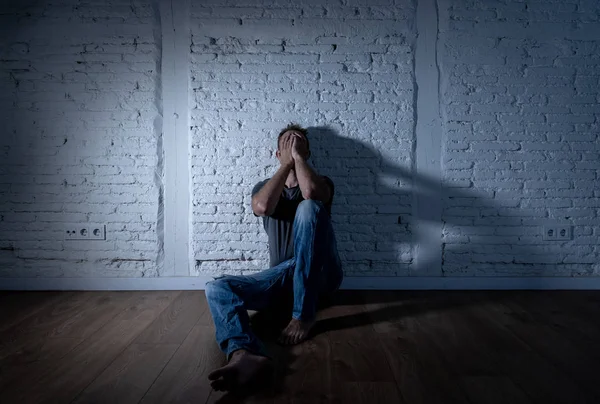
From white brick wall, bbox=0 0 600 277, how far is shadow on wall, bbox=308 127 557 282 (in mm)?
10

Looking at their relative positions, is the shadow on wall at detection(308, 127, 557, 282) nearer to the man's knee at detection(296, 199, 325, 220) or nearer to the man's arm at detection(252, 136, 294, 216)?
the man's arm at detection(252, 136, 294, 216)

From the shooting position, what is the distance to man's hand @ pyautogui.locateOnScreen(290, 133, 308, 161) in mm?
2234

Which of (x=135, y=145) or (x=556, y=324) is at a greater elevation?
(x=135, y=145)

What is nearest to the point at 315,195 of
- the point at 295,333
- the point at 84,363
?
the point at 295,333

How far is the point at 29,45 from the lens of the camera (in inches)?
107

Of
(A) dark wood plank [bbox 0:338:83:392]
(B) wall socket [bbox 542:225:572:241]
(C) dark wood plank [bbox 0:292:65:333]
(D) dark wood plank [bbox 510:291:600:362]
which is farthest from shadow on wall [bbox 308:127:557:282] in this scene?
(C) dark wood plank [bbox 0:292:65:333]

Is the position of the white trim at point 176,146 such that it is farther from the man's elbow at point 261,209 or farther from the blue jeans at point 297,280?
the blue jeans at point 297,280

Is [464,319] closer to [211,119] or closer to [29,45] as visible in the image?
[211,119]

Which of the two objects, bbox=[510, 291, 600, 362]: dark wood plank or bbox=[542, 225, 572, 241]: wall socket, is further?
bbox=[542, 225, 572, 241]: wall socket

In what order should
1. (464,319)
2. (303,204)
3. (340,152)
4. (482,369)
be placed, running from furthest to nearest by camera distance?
(340,152) → (464,319) → (303,204) → (482,369)

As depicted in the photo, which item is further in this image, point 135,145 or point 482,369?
point 135,145

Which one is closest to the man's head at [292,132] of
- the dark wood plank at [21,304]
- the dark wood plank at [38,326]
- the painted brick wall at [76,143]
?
Answer: the painted brick wall at [76,143]

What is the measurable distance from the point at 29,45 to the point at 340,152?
2.45 meters

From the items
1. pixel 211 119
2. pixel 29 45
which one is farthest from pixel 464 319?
pixel 29 45
